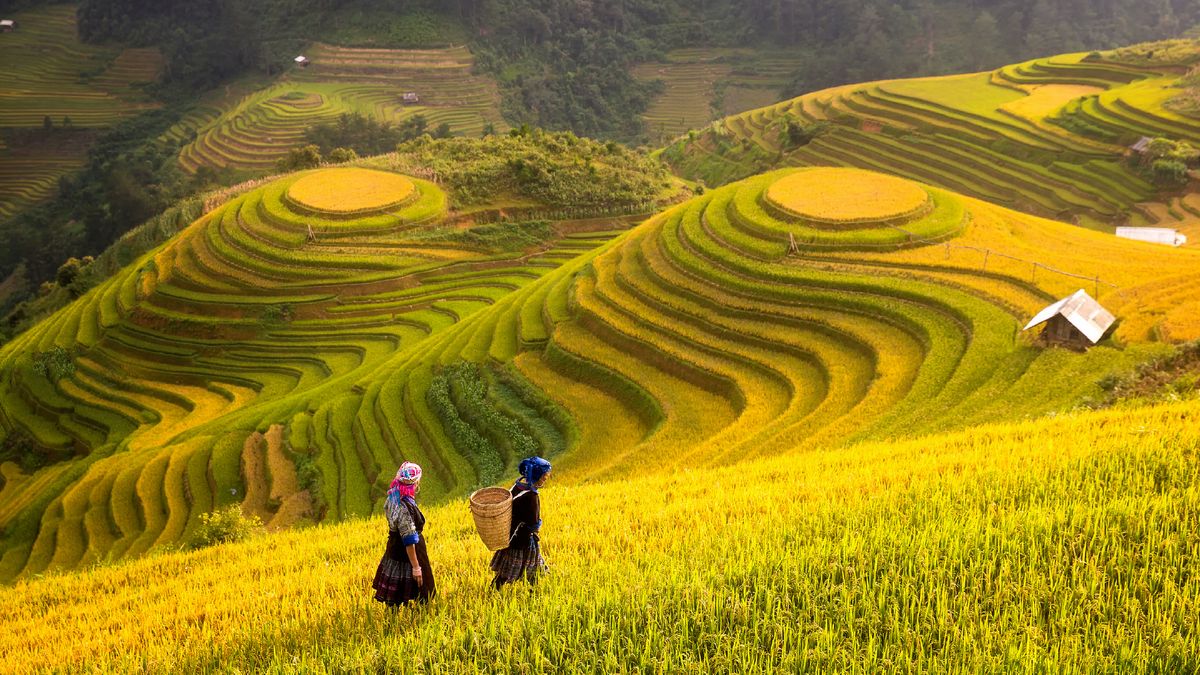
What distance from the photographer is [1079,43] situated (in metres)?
92.4

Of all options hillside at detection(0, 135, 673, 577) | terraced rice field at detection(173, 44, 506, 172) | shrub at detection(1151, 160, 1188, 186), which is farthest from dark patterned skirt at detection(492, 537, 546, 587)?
terraced rice field at detection(173, 44, 506, 172)

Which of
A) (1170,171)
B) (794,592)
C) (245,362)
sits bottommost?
(245,362)

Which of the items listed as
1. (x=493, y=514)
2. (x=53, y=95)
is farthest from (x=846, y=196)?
(x=53, y=95)

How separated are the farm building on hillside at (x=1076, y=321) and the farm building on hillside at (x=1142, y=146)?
1665 inches

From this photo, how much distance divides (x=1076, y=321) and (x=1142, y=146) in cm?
4423

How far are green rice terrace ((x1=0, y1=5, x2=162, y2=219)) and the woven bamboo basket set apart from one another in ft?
305

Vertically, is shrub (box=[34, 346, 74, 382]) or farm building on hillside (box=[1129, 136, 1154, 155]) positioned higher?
farm building on hillside (box=[1129, 136, 1154, 155])

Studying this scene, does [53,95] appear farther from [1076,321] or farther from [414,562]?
[1076,321]

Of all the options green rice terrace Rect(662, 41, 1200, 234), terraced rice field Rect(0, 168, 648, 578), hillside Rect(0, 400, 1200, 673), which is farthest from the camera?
green rice terrace Rect(662, 41, 1200, 234)

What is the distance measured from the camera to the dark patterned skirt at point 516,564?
6.11m

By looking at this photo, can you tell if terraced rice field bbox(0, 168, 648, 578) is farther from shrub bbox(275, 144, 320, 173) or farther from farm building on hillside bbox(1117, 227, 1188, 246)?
farm building on hillside bbox(1117, 227, 1188, 246)

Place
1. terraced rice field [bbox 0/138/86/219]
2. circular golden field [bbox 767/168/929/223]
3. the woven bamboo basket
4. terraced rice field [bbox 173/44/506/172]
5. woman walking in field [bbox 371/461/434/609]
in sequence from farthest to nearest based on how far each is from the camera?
terraced rice field [bbox 173/44/506/172] → terraced rice field [bbox 0/138/86/219] → circular golden field [bbox 767/168/929/223] → woman walking in field [bbox 371/461/434/609] → the woven bamboo basket

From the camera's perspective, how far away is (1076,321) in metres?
15.3

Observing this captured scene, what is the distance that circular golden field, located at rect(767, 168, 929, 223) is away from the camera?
24844 mm
